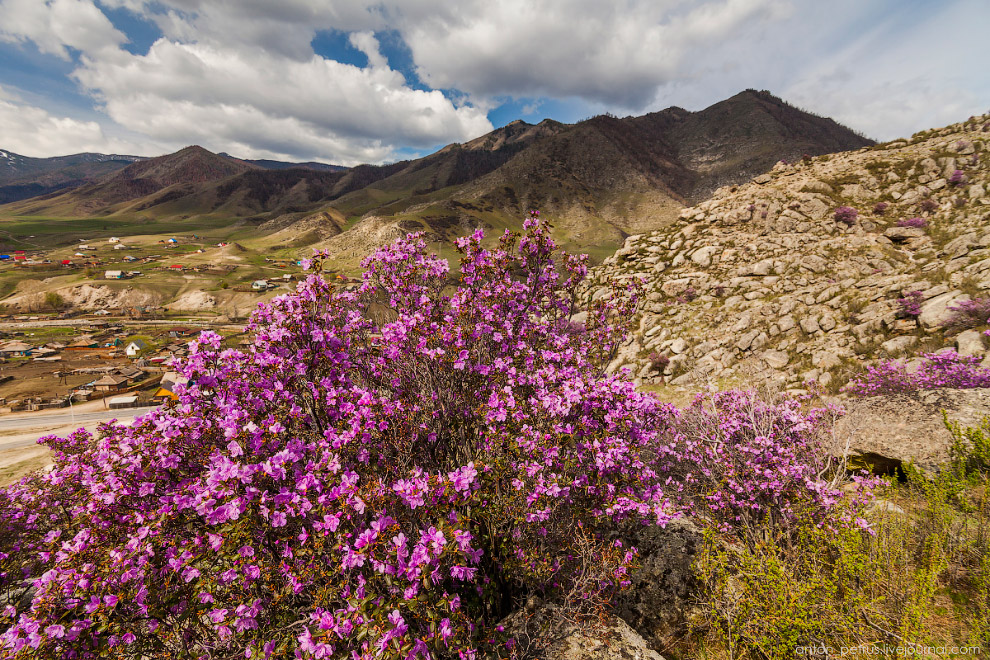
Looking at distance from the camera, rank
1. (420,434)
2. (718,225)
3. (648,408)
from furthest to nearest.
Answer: (718,225), (648,408), (420,434)

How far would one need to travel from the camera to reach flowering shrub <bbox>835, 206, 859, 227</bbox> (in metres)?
22.9

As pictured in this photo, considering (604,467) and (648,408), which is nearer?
(604,467)

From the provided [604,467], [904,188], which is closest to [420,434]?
[604,467]

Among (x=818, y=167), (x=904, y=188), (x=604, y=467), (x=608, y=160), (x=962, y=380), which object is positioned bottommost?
(x=604, y=467)

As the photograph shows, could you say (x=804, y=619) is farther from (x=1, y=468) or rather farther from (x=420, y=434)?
(x=1, y=468)

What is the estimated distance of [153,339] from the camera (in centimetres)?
9769

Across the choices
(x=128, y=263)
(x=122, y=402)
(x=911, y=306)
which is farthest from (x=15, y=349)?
(x=911, y=306)

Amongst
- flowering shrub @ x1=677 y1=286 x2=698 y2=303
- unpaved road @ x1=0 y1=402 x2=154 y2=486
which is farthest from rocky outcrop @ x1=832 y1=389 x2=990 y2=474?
unpaved road @ x1=0 y1=402 x2=154 y2=486

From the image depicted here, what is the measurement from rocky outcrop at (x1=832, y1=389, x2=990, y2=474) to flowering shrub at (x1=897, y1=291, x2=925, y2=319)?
24.0ft

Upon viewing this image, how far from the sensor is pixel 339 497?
423 cm

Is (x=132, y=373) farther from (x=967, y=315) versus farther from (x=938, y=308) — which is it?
(x=967, y=315)

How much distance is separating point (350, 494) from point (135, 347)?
120956 mm

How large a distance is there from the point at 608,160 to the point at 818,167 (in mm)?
169156

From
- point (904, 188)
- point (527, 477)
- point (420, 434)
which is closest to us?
point (527, 477)
